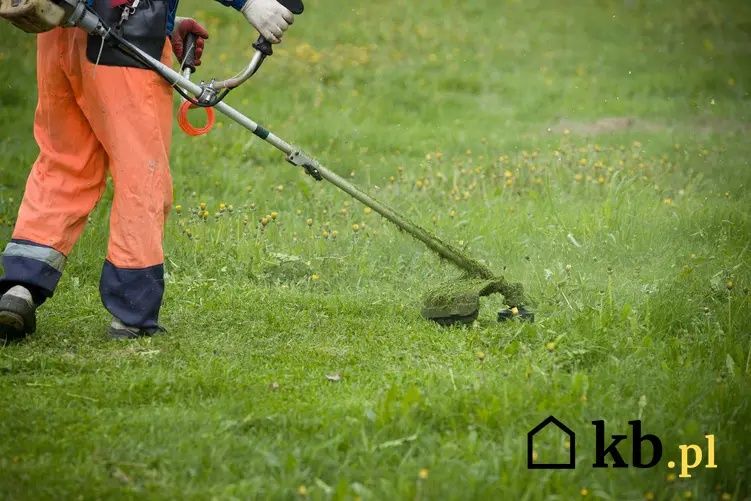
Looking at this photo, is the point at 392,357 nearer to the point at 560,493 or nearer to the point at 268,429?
the point at 268,429

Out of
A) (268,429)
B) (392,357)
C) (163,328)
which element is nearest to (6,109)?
(163,328)

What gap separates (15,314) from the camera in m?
4.58

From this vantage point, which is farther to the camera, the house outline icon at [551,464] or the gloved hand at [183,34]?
the gloved hand at [183,34]

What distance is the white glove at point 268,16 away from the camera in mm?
4695

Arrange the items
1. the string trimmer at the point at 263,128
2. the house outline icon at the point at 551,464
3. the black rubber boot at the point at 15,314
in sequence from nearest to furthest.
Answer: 1. the house outline icon at the point at 551,464
2. the string trimmer at the point at 263,128
3. the black rubber boot at the point at 15,314

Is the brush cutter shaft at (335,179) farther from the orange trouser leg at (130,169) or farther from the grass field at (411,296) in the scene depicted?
the grass field at (411,296)

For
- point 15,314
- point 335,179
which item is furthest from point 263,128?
point 15,314

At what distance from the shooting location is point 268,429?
383cm

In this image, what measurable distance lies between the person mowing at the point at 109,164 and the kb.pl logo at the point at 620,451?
185 cm

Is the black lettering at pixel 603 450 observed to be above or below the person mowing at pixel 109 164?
below

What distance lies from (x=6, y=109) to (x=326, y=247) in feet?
14.2

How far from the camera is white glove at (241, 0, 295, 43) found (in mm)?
4695

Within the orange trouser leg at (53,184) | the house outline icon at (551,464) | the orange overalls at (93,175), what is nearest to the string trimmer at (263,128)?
the orange overalls at (93,175)

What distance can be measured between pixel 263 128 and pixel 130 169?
0.67 meters
